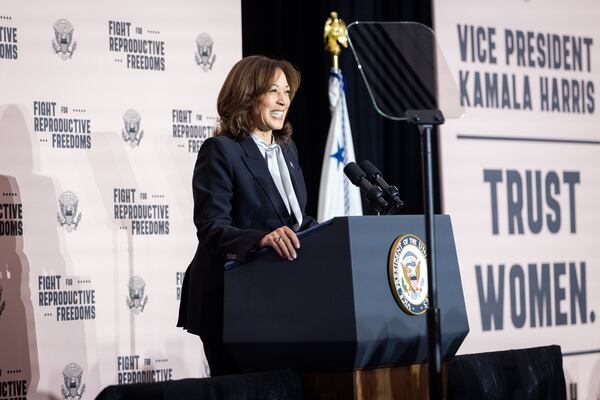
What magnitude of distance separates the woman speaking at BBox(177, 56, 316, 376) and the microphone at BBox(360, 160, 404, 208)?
35cm

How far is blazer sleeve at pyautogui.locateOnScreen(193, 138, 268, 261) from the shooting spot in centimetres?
272

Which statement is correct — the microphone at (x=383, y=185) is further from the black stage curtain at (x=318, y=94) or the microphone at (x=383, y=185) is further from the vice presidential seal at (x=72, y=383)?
the black stage curtain at (x=318, y=94)

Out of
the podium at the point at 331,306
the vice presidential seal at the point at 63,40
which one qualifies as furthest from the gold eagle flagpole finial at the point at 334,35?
the podium at the point at 331,306

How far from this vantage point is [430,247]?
7.23ft

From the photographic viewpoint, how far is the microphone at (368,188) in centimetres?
251

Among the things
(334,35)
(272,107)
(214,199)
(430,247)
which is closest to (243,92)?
(272,107)

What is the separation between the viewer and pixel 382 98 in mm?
2309

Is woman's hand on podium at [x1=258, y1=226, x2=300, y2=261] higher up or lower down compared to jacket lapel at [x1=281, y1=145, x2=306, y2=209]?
lower down

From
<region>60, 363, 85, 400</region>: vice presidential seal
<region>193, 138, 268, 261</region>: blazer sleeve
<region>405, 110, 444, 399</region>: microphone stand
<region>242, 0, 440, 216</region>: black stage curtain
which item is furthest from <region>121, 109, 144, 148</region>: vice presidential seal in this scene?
<region>405, 110, 444, 399</region>: microphone stand

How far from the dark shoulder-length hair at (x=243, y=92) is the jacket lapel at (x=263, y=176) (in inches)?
3.0

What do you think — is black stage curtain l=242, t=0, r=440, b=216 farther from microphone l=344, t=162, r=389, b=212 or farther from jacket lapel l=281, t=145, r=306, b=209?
microphone l=344, t=162, r=389, b=212

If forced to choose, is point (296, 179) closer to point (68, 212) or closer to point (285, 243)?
point (285, 243)

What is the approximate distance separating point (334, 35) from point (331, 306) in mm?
2966

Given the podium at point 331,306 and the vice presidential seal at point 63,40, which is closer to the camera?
the podium at point 331,306
